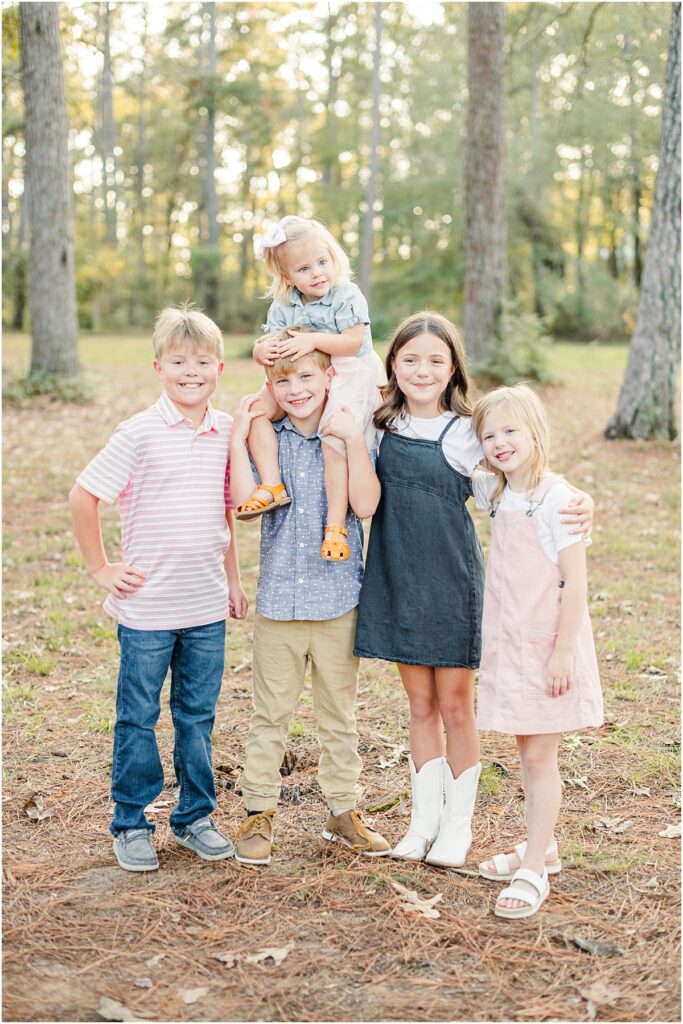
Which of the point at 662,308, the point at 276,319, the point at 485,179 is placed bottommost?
the point at 276,319

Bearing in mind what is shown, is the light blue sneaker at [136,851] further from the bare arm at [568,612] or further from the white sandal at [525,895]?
the bare arm at [568,612]

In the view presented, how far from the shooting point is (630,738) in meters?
4.22

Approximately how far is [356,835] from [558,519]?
1246 millimetres

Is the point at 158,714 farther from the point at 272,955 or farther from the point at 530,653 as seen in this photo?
the point at 530,653

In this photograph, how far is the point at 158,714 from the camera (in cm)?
322

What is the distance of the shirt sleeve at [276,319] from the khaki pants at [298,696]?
965 mm

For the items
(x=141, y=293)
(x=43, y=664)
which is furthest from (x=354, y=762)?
(x=141, y=293)

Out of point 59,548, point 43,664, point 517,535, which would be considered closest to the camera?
point 517,535

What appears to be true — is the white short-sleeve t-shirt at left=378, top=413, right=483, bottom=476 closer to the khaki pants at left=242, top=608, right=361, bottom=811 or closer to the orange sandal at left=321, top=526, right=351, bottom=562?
the orange sandal at left=321, top=526, right=351, bottom=562

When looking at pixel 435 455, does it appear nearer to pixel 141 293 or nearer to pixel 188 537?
pixel 188 537

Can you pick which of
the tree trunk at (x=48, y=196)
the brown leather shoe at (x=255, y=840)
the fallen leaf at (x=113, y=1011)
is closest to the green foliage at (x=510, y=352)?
the tree trunk at (x=48, y=196)

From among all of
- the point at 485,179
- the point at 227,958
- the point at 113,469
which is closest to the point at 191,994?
the point at 227,958

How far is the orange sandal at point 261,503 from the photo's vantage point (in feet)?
9.97

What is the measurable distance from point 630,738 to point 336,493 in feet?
6.33
